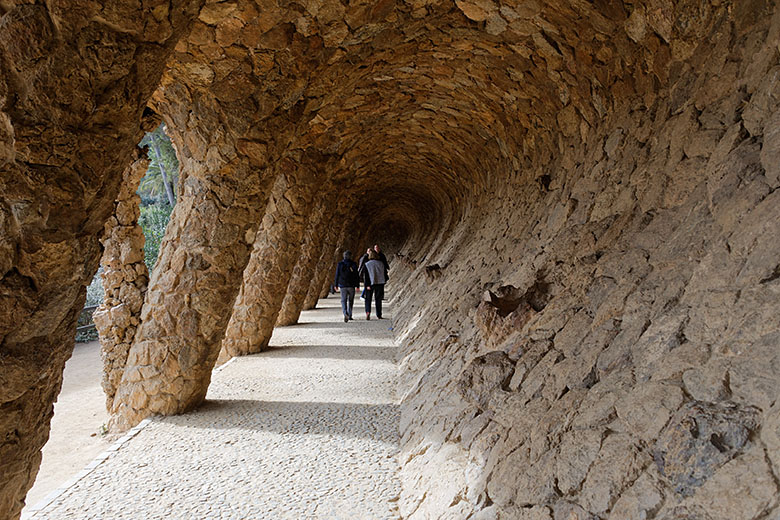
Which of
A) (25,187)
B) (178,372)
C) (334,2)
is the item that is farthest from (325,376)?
(25,187)

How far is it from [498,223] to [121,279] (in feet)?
15.7

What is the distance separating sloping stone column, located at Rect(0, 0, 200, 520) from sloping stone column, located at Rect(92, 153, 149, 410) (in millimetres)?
4007

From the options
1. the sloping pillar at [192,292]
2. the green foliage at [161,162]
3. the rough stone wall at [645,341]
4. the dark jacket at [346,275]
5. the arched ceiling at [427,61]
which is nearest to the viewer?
the rough stone wall at [645,341]

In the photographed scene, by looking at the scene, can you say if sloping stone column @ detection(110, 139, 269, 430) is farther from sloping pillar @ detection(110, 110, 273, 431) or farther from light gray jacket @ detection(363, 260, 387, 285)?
light gray jacket @ detection(363, 260, 387, 285)

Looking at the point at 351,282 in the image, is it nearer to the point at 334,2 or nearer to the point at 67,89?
the point at 334,2

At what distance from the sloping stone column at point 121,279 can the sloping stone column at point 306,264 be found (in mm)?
4297

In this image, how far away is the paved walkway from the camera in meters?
2.95

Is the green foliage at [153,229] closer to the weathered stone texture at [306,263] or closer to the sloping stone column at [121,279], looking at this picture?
the weathered stone texture at [306,263]

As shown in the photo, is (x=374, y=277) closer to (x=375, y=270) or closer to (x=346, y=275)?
(x=375, y=270)

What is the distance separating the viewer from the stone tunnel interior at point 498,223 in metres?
1.74

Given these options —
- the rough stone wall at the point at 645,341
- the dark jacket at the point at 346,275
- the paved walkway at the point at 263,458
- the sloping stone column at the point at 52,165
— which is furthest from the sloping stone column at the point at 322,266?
the sloping stone column at the point at 52,165

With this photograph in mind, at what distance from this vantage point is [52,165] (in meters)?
1.80

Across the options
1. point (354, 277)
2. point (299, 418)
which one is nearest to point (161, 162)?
point (354, 277)

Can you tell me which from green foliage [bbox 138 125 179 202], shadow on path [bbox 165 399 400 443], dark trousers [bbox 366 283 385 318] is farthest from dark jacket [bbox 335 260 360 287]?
green foliage [bbox 138 125 179 202]
